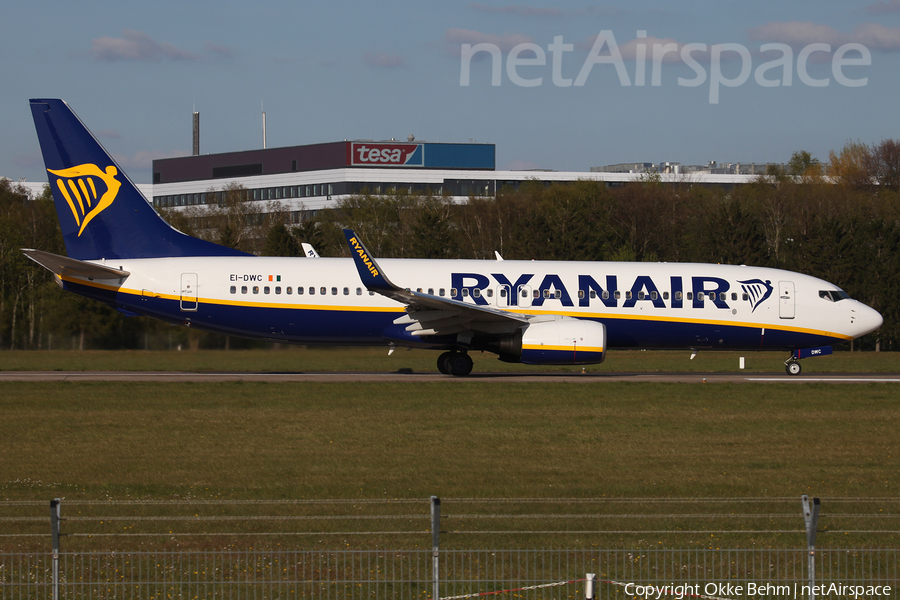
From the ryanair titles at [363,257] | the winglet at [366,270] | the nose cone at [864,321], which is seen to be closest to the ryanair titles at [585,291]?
the winglet at [366,270]

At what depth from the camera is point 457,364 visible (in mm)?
29000

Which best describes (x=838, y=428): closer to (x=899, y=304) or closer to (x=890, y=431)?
(x=890, y=431)

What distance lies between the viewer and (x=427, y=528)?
1055cm

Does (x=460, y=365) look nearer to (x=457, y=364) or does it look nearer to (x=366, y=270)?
(x=457, y=364)

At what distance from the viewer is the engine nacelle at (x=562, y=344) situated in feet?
87.4

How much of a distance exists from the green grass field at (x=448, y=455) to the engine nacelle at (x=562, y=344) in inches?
49.7

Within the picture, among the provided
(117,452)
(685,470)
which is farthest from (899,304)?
(117,452)

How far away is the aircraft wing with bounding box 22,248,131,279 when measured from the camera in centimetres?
2716

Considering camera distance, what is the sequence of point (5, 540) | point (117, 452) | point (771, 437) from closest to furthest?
point (5, 540), point (117, 452), point (771, 437)

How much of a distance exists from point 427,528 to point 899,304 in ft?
166
